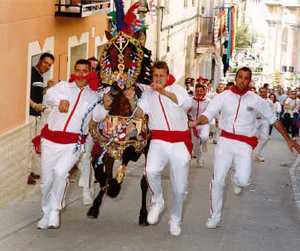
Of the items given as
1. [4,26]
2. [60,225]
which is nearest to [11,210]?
[60,225]

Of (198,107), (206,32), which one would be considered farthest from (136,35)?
(206,32)

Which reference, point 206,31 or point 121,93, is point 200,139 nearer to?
point 121,93

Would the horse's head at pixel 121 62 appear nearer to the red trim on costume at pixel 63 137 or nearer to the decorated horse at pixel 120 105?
the decorated horse at pixel 120 105

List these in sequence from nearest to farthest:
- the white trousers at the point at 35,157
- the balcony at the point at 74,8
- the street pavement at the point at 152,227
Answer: the street pavement at the point at 152,227, the white trousers at the point at 35,157, the balcony at the point at 74,8

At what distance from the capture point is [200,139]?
16.7 meters

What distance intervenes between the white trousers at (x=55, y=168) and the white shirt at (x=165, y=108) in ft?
2.81

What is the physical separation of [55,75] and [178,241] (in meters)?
7.50

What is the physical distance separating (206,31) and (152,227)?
105 feet

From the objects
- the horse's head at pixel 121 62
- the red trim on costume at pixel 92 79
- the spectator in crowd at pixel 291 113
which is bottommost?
the spectator in crowd at pixel 291 113

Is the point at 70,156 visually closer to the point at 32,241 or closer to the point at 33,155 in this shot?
the point at 32,241

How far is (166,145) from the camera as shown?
9.49m

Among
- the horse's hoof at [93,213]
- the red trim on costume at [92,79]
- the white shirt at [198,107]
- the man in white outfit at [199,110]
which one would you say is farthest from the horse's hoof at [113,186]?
the white shirt at [198,107]

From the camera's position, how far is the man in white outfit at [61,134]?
941 centimetres

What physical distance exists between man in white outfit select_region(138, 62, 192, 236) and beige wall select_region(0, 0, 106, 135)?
4144 mm
